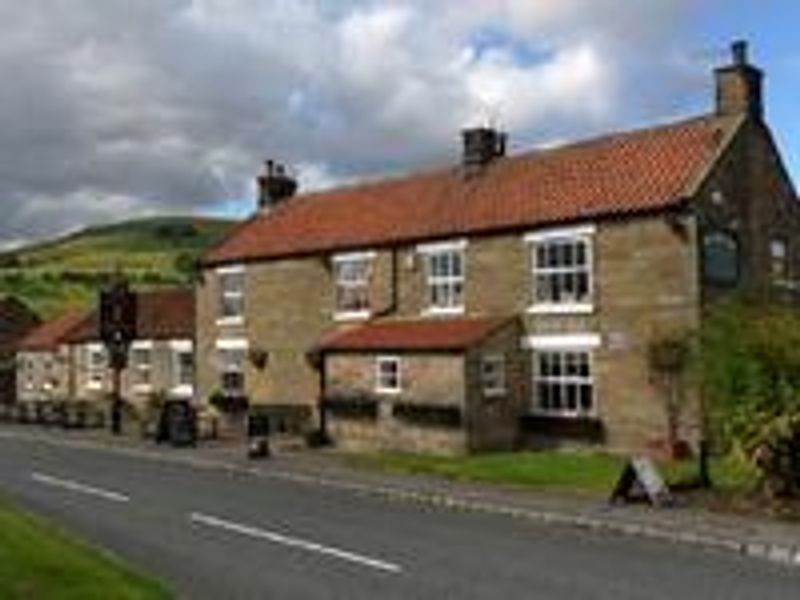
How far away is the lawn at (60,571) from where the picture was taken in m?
14.7

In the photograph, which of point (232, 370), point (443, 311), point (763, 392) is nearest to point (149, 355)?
point (232, 370)

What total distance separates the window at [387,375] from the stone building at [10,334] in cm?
3938

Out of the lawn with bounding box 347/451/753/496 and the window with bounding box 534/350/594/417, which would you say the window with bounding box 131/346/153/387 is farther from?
the window with bounding box 534/350/594/417

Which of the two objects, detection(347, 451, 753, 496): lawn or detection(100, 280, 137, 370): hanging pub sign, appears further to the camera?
detection(100, 280, 137, 370): hanging pub sign

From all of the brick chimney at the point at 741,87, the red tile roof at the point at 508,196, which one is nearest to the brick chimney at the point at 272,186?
the red tile roof at the point at 508,196

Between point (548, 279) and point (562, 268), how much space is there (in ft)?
1.70

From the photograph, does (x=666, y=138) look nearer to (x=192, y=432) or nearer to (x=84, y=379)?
(x=192, y=432)

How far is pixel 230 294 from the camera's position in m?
52.4

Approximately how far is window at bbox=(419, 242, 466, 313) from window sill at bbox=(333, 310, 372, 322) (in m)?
3.21

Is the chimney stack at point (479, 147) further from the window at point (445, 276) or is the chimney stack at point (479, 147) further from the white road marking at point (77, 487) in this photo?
the white road marking at point (77, 487)

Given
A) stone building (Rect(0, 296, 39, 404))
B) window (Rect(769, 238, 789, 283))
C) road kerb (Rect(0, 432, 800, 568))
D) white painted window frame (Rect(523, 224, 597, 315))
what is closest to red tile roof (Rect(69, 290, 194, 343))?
stone building (Rect(0, 296, 39, 404))

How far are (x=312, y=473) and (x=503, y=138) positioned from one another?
53.6 ft

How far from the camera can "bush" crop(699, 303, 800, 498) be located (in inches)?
935

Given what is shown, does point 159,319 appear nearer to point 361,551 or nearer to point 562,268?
point 562,268
